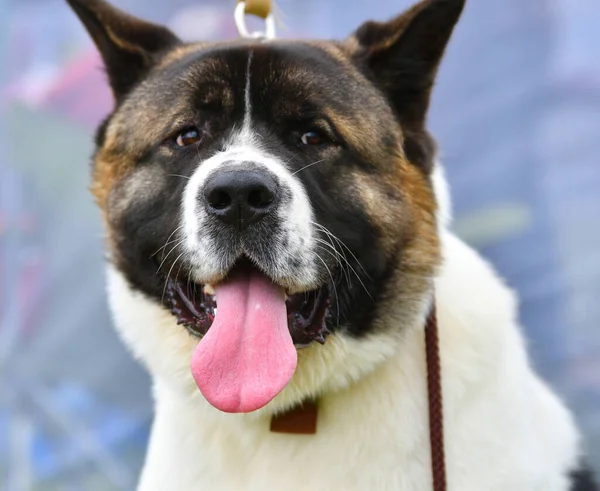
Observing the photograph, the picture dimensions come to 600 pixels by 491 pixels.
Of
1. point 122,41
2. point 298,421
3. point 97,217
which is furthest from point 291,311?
point 97,217

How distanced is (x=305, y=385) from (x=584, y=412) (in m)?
2.74

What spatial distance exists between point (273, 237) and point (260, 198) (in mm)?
127

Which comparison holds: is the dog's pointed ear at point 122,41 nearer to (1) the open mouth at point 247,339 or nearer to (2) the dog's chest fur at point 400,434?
(2) the dog's chest fur at point 400,434

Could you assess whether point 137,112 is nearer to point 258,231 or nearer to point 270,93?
point 270,93

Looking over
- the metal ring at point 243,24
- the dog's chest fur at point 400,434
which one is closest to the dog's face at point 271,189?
the dog's chest fur at point 400,434

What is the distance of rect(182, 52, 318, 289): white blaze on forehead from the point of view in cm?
212

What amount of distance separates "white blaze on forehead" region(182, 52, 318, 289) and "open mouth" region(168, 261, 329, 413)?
0.27 ft

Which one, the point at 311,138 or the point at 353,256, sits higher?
the point at 311,138

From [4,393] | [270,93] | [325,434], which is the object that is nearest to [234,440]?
[325,434]

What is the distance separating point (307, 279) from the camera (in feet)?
7.24

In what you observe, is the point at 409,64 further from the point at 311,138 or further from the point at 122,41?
the point at 122,41

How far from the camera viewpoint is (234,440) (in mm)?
2369

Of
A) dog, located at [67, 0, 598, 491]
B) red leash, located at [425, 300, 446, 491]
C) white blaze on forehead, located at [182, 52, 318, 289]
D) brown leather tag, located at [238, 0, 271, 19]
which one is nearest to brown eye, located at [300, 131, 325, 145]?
dog, located at [67, 0, 598, 491]

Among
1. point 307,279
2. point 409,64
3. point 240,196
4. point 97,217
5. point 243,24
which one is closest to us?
point 240,196
